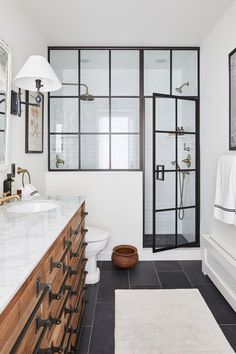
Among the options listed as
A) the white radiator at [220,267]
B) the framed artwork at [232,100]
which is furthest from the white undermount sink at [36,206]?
the framed artwork at [232,100]

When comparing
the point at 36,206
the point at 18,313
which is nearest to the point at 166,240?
the point at 36,206

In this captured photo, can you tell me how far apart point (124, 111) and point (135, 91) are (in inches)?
11.2

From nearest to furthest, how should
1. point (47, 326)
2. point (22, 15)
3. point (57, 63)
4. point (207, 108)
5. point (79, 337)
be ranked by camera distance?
point (47, 326)
point (79, 337)
point (22, 15)
point (207, 108)
point (57, 63)

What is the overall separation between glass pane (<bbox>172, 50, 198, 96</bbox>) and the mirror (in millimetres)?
2033

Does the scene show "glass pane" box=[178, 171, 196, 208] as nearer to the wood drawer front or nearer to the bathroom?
the bathroom

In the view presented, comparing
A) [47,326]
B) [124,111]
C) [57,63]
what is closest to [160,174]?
[124,111]

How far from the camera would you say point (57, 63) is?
322cm

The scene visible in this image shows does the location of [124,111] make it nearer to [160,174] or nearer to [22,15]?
[160,174]

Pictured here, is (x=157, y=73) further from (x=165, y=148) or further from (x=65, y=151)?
(x=65, y=151)

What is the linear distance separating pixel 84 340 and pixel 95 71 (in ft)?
9.28

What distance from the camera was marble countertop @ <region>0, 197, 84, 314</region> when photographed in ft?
2.28

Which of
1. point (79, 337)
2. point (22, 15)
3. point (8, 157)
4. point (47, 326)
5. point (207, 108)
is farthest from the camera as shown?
point (207, 108)

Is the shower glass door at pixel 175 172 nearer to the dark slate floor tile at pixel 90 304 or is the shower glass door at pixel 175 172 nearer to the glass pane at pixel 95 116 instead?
the glass pane at pixel 95 116

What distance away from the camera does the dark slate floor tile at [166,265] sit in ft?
9.78
